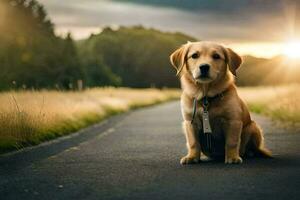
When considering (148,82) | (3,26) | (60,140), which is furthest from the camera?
(148,82)

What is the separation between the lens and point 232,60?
7.89 metres

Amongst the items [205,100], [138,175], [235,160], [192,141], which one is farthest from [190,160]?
[138,175]

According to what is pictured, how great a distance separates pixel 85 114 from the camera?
2006 centimetres

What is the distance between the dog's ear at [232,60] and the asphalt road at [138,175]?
3.85 ft

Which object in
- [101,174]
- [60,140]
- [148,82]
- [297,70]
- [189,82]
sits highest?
[189,82]

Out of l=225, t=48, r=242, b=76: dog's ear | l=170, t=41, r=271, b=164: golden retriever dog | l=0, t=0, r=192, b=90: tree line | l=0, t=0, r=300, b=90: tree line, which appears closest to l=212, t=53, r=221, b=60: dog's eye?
l=170, t=41, r=271, b=164: golden retriever dog

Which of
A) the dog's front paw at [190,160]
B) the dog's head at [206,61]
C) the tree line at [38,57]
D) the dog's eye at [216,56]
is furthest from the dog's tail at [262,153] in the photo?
the tree line at [38,57]

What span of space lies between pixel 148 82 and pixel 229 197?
11644 centimetres

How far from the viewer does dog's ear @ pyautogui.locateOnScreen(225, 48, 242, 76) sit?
7875 mm

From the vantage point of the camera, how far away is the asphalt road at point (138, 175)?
233 inches

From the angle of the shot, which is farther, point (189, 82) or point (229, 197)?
point (189, 82)

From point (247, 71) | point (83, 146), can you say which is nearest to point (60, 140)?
point (83, 146)

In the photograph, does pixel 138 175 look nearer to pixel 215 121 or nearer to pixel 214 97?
pixel 215 121

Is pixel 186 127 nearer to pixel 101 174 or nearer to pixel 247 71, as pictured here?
pixel 101 174
